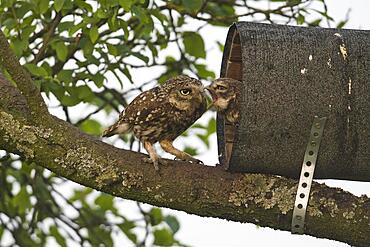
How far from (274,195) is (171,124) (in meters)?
0.56

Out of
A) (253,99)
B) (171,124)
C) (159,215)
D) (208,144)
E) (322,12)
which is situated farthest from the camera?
(208,144)

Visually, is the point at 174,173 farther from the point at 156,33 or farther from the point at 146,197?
the point at 156,33

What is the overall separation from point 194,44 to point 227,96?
5.21ft

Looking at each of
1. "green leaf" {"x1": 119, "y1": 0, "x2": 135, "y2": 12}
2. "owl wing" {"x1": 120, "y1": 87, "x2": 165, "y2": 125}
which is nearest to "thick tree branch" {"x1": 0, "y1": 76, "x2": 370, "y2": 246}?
"owl wing" {"x1": 120, "y1": 87, "x2": 165, "y2": 125}

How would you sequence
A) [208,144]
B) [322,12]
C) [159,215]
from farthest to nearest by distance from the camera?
[208,144]
[159,215]
[322,12]

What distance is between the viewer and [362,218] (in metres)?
3.07

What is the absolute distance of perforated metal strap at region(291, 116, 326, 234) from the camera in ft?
10.0

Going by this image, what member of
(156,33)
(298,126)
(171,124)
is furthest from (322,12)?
(298,126)

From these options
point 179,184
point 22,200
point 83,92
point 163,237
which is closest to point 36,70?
point 83,92

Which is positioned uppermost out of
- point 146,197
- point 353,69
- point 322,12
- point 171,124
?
point 322,12

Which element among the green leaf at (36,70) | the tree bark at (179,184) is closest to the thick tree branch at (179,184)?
the tree bark at (179,184)

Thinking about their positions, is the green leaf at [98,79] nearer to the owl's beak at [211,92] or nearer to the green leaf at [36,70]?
the green leaf at [36,70]

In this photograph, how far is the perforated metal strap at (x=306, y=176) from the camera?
306 centimetres

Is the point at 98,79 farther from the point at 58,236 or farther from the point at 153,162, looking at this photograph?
the point at 58,236
